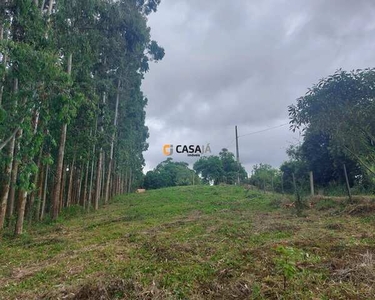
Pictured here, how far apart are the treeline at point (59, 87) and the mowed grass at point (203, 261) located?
5.78ft

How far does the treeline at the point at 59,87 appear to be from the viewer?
210 inches

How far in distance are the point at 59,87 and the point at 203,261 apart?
4071 mm

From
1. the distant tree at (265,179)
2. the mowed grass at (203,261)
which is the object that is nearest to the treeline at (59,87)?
the mowed grass at (203,261)

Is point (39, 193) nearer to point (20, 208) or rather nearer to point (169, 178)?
point (20, 208)

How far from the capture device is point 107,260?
4684mm

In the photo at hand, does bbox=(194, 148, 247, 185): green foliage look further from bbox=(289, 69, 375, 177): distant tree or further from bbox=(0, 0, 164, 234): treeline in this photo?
bbox=(289, 69, 375, 177): distant tree

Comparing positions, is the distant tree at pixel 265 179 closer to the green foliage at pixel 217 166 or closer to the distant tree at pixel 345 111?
the green foliage at pixel 217 166

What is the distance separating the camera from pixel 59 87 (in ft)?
17.7

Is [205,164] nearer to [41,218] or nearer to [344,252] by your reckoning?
[41,218]

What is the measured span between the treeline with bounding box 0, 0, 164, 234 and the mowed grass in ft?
5.78

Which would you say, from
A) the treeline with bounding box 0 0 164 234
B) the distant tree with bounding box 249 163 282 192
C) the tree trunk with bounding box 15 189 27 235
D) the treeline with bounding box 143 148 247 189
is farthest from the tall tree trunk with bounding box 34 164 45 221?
the treeline with bounding box 143 148 247 189

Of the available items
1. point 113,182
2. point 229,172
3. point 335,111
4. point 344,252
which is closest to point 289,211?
point 335,111

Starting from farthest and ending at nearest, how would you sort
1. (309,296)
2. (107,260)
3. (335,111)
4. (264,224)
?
(335,111) < (264,224) < (107,260) < (309,296)

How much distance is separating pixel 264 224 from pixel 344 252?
2.92m
